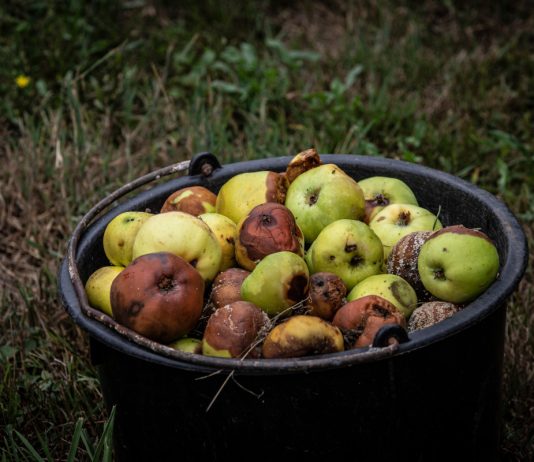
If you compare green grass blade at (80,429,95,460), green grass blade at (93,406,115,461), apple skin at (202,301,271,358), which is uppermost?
apple skin at (202,301,271,358)

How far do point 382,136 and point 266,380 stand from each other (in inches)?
102

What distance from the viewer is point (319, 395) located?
167 cm

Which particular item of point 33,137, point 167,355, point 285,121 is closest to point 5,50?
point 33,137

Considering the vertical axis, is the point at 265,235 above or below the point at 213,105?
above

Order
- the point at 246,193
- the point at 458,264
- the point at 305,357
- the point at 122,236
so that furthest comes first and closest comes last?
the point at 246,193
the point at 122,236
the point at 458,264
the point at 305,357

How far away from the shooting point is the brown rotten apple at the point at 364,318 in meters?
1.77

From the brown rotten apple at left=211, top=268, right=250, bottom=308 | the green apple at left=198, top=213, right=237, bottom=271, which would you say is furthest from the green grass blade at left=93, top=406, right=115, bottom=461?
the green apple at left=198, top=213, right=237, bottom=271

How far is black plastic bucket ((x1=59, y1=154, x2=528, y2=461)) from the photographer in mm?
1658

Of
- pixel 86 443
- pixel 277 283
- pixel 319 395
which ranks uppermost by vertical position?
pixel 277 283

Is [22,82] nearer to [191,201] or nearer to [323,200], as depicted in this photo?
[191,201]

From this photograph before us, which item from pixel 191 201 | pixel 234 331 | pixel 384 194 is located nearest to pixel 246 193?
pixel 191 201

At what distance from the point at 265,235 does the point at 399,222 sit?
43 cm

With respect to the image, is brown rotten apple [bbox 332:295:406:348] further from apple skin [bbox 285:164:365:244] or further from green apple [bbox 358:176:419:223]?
green apple [bbox 358:176:419:223]

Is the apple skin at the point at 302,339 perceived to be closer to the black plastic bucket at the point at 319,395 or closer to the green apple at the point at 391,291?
the black plastic bucket at the point at 319,395
